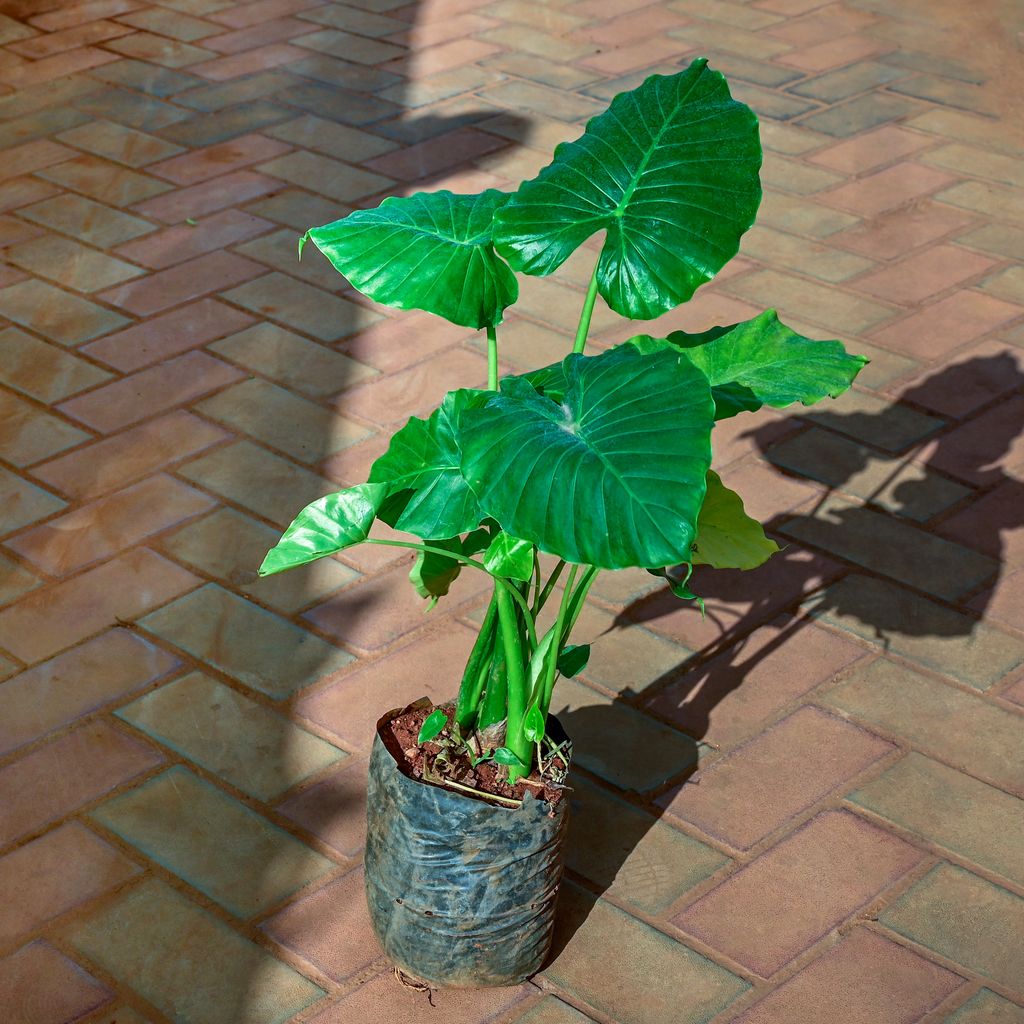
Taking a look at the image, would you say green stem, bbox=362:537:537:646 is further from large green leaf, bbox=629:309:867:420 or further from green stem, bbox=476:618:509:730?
large green leaf, bbox=629:309:867:420

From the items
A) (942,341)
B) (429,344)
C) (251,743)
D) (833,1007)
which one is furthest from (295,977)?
(942,341)

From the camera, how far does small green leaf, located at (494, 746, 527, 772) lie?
5.85ft

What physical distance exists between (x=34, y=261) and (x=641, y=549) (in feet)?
8.97

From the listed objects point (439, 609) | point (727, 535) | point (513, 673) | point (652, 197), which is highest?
point (652, 197)

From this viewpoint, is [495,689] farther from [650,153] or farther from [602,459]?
[650,153]

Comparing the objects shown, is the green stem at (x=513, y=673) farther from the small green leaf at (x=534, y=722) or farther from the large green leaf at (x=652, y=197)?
the large green leaf at (x=652, y=197)

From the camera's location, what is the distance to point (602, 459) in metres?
1.46

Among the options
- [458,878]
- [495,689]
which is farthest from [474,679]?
[458,878]

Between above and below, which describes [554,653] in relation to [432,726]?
above

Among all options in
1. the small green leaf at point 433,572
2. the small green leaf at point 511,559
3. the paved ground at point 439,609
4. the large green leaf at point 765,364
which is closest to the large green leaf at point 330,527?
the small green leaf at point 511,559

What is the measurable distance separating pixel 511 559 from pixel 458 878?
454 millimetres

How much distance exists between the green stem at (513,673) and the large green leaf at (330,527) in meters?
0.21

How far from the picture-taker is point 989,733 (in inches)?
92.4

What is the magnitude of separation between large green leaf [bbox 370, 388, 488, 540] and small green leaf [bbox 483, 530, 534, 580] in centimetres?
5
